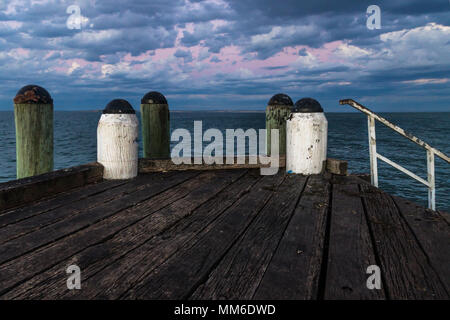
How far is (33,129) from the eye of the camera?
4.47 m

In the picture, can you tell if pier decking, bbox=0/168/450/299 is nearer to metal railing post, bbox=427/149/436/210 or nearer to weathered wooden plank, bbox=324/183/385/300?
weathered wooden plank, bbox=324/183/385/300

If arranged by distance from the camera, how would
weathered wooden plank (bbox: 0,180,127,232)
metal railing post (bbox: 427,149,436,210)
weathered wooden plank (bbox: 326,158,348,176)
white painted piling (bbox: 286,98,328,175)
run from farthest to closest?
1. weathered wooden plank (bbox: 326,158,348,176)
2. white painted piling (bbox: 286,98,328,175)
3. metal railing post (bbox: 427,149,436,210)
4. weathered wooden plank (bbox: 0,180,127,232)

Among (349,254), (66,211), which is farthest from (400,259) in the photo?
(66,211)

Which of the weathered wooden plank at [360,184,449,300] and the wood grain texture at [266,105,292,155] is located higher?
the wood grain texture at [266,105,292,155]

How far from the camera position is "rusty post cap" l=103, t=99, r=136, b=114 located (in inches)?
171

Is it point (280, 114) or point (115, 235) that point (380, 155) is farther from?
point (115, 235)

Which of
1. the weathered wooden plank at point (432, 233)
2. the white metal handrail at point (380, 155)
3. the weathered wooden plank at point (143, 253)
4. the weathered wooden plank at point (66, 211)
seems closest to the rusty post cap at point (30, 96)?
the weathered wooden plank at point (66, 211)

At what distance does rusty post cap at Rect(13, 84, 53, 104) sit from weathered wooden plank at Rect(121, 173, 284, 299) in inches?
126

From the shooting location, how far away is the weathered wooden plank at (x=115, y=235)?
1998mm

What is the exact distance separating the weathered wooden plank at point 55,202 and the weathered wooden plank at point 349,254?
2.67m

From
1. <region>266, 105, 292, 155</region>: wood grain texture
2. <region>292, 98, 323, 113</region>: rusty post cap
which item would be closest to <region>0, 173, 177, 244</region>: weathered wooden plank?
<region>266, 105, 292, 155</region>: wood grain texture

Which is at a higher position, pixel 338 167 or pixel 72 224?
pixel 338 167

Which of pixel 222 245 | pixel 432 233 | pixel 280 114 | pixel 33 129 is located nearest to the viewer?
pixel 222 245

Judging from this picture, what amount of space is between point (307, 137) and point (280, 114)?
0.84 metres
